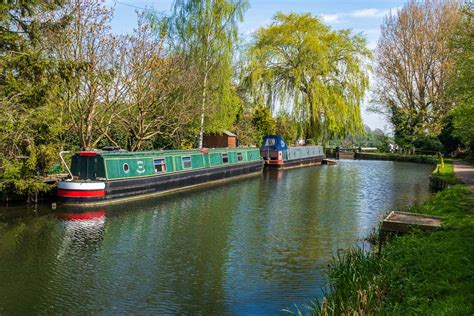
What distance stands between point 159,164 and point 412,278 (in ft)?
43.4

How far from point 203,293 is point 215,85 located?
798 inches

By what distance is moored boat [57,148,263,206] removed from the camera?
14.7m

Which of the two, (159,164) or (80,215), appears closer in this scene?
(80,215)

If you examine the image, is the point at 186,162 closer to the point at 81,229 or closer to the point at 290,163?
the point at 81,229

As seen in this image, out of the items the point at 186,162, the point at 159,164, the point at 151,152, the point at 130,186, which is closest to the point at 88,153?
the point at 130,186

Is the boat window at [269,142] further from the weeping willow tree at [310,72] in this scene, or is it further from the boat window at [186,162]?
the boat window at [186,162]

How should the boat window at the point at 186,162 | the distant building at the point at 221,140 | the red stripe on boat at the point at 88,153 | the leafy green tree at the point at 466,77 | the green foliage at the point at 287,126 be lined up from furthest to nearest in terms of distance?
A: the green foliage at the point at 287,126
the distant building at the point at 221,140
the boat window at the point at 186,162
the red stripe on boat at the point at 88,153
the leafy green tree at the point at 466,77

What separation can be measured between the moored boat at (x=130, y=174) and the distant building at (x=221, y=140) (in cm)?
797

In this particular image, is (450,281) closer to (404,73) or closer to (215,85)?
(215,85)

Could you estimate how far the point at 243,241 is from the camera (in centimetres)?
1112

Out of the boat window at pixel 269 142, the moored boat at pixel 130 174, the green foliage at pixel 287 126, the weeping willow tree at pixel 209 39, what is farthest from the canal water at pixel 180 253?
the green foliage at pixel 287 126

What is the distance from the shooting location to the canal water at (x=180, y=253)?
290 inches

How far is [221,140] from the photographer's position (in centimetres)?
3098

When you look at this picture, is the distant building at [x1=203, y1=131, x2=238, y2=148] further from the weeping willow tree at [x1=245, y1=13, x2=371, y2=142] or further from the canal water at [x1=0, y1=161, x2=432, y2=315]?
the canal water at [x1=0, y1=161, x2=432, y2=315]
